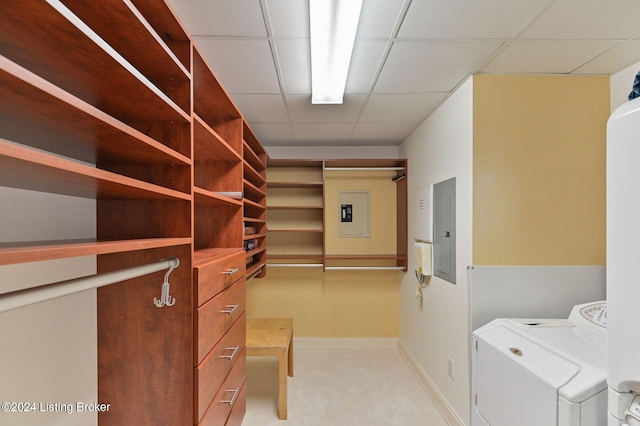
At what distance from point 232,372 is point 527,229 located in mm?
1965

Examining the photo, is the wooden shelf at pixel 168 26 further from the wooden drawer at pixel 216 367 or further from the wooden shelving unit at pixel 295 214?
the wooden shelving unit at pixel 295 214

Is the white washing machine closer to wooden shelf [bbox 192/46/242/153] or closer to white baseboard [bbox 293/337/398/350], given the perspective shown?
wooden shelf [bbox 192/46/242/153]

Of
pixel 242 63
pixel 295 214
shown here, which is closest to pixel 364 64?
pixel 242 63

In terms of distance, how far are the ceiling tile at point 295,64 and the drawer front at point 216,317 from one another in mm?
1342

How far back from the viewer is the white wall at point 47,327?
2.60 feet

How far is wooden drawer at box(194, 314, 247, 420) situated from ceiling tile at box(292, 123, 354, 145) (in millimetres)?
1999

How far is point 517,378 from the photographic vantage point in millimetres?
1303

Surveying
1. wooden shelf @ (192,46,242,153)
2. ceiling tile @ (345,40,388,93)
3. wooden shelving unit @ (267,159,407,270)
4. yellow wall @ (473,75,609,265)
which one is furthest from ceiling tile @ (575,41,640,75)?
wooden shelf @ (192,46,242,153)

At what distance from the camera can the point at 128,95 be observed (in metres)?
0.88

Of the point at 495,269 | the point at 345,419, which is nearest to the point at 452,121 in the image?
the point at 495,269

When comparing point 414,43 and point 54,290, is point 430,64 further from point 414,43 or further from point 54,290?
point 54,290

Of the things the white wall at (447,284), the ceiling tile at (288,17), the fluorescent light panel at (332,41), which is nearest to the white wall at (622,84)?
the white wall at (447,284)

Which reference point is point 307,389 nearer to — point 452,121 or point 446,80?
point 452,121

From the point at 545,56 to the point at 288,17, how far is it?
1.50 meters
